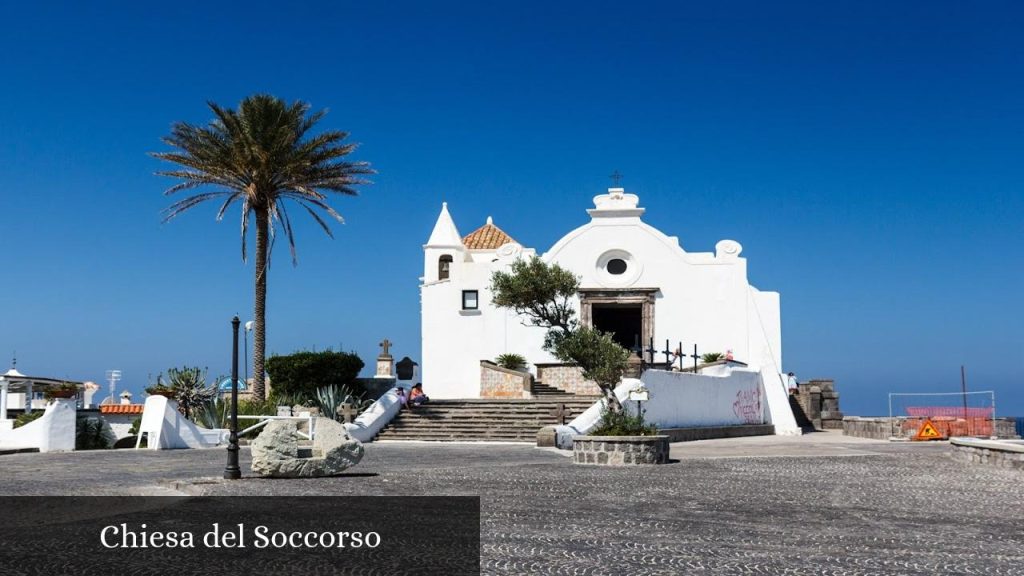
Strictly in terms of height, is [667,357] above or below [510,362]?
above

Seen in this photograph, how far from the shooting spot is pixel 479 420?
29.5 meters

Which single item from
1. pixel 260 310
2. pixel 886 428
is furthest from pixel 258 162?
pixel 886 428

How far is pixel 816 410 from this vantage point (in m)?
39.5

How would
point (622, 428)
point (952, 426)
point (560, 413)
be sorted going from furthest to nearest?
1. point (952, 426)
2. point (560, 413)
3. point (622, 428)

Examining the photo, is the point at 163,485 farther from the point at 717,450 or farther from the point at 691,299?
the point at 691,299

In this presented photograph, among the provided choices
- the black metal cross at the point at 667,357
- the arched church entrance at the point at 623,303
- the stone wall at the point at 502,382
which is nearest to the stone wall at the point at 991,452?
the black metal cross at the point at 667,357

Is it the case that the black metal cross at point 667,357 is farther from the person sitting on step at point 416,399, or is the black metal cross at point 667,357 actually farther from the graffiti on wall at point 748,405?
the person sitting on step at point 416,399

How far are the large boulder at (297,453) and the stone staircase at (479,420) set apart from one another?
41.5ft

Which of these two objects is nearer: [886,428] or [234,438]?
[234,438]

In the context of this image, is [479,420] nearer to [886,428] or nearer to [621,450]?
[621,450]

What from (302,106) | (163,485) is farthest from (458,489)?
(302,106)

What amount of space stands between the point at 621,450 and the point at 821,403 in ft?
79.5

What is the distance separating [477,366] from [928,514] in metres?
28.5

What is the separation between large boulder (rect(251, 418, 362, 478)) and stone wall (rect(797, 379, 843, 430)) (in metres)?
28.0
